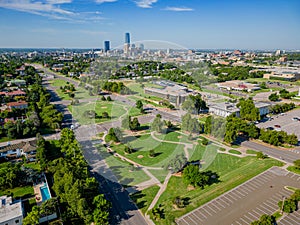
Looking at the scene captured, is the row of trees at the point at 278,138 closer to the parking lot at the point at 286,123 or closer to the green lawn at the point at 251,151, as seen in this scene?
the green lawn at the point at 251,151

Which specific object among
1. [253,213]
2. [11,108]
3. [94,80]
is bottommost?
[253,213]

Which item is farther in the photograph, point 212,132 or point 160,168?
point 212,132

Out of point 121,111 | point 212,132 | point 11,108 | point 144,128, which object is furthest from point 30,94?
point 212,132

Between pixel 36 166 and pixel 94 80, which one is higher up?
pixel 94 80

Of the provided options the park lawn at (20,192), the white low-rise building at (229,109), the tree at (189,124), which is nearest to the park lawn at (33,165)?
the park lawn at (20,192)

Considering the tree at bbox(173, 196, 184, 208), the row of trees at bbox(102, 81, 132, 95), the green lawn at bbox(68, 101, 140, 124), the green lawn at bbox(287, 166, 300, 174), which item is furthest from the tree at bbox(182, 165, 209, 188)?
the row of trees at bbox(102, 81, 132, 95)

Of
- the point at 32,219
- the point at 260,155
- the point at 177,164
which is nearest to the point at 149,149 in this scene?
the point at 177,164

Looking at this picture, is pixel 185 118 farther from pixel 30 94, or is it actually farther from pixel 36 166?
pixel 30 94

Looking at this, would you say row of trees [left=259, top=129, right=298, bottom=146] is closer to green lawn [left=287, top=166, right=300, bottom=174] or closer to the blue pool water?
green lawn [left=287, top=166, right=300, bottom=174]
